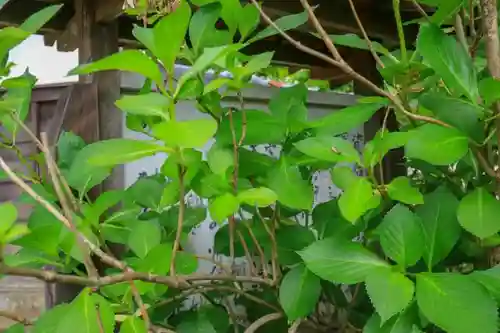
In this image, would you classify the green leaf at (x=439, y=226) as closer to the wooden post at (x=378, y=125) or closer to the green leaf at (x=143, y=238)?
the green leaf at (x=143, y=238)

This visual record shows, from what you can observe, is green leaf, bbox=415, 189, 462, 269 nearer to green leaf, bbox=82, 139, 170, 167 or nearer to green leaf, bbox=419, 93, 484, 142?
green leaf, bbox=419, 93, 484, 142

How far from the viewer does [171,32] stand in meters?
0.40

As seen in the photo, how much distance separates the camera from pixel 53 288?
3.43 feet

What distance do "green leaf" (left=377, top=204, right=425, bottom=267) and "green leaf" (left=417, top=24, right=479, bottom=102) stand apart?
0.12 metres

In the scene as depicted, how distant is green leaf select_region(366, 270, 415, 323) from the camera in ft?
1.42

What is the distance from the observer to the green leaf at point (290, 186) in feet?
1.74

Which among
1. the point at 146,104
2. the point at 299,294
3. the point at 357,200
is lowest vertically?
the point at 299,294

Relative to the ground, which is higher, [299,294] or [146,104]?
[146,104]

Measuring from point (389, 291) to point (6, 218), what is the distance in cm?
28

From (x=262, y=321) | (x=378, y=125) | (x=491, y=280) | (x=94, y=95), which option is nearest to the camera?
(x=491, y=280)

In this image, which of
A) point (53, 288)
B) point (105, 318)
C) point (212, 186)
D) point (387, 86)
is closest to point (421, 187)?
point (387, 86)

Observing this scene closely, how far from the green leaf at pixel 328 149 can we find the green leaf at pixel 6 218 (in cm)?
24

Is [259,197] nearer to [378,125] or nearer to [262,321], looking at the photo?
[262,321]

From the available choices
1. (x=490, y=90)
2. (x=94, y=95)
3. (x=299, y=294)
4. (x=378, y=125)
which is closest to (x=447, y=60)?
(x=490, y=90)
